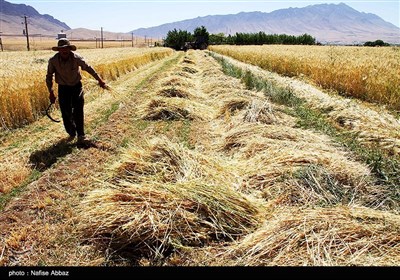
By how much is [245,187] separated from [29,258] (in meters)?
2.44

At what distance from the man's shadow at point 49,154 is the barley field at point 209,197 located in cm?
2

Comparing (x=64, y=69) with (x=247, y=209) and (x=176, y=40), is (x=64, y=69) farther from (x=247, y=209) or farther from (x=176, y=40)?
(x=176, y=40)

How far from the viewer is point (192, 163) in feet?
14.6

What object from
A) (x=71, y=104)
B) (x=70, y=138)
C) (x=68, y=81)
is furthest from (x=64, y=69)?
(x=70, y=138)

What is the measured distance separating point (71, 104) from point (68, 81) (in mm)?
476

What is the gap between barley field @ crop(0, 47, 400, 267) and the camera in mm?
3064

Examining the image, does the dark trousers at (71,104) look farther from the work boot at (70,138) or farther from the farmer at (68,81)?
the work boot at (70,138)

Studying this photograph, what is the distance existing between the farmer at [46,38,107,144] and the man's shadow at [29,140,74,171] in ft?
0.92

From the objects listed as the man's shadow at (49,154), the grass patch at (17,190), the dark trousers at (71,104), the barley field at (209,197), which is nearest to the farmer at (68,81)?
the dark trousers at (71,104)

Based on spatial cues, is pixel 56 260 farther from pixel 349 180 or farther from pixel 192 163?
pixel 349 180

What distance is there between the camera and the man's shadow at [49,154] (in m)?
5.26

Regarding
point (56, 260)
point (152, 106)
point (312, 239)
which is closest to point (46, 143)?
point (152, 106)

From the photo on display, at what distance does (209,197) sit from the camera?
3613 millimetres

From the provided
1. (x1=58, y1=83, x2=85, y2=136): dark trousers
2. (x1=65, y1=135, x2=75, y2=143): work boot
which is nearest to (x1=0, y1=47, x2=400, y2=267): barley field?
(x1=65, y1=135, x2=75, y2=143): work boot
